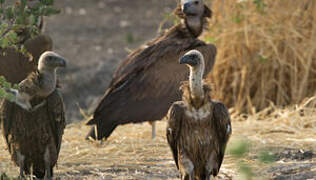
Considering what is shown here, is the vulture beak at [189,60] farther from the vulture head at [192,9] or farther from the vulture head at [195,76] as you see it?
the vulture head at [192,9]

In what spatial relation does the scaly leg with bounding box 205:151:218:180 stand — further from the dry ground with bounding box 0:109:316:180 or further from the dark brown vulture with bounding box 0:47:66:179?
the dark brown vulture with bounding box 0:47:66:179

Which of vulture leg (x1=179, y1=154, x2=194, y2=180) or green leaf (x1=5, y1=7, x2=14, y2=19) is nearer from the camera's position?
green leaf (x1=5, y1=7, x2=14, y2=19)

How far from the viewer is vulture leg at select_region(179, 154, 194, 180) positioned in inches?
175

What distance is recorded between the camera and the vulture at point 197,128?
14.3ft

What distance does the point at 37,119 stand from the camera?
4.54 metres

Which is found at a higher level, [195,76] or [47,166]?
[195,76]

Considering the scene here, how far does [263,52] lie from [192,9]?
1.36 m

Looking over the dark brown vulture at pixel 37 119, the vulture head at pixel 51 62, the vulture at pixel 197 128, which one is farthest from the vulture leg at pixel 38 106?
the vulture at pixel 197 128

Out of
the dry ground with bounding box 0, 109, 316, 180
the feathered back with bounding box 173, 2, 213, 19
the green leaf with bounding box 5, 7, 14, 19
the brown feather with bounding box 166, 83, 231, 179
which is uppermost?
the feathered back with bounding box 173, 2, 213, 19

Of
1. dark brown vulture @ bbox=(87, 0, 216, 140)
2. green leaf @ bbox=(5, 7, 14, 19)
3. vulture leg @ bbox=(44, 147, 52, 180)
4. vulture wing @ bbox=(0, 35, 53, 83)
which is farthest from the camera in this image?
dark brown vulture @ bbox=(87, 0, 216, 140)

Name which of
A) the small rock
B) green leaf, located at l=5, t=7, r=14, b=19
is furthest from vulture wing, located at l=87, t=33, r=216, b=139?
the small rock

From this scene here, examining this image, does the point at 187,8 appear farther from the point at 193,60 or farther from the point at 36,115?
the point at 36,115

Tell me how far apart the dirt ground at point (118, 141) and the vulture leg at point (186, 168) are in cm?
41

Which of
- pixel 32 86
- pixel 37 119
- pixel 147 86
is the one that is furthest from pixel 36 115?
pixel 147 86
